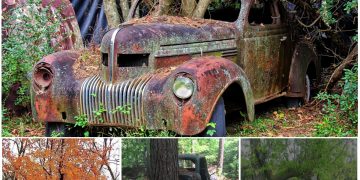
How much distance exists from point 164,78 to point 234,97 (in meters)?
0.97

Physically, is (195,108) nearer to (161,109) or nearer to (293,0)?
(161,109)

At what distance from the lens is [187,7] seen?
265 inches

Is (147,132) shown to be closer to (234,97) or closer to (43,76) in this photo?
(234,97)

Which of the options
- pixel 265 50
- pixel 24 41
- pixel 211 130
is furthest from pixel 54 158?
pixel 265 50

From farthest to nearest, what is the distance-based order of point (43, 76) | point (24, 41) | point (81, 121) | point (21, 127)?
point (24, 41) < point (21, 127) < point (43, 76) < point (81, 121)

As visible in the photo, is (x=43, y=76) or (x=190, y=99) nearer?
(x=190, y=99)

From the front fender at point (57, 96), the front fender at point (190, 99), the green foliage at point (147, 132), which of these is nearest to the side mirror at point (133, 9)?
the front fender at point (57, 96)

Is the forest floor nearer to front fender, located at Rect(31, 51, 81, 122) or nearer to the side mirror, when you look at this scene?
front fender, located at Rect(31, 51, 81, 122)

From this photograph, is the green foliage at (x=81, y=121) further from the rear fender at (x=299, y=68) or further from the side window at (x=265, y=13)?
the rear fender at (x=299, y=68)

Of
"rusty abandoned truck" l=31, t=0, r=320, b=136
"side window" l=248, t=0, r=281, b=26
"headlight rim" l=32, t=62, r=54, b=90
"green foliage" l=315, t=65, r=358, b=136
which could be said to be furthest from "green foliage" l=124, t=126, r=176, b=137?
"side window" l=248, t=0, r=281, b=26

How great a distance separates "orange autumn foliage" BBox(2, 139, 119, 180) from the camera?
4.80 meters

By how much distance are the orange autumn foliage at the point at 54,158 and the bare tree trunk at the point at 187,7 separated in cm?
248

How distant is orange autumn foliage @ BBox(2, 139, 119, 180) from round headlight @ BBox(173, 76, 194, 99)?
789 mm

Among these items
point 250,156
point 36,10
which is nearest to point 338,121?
point 250,156
